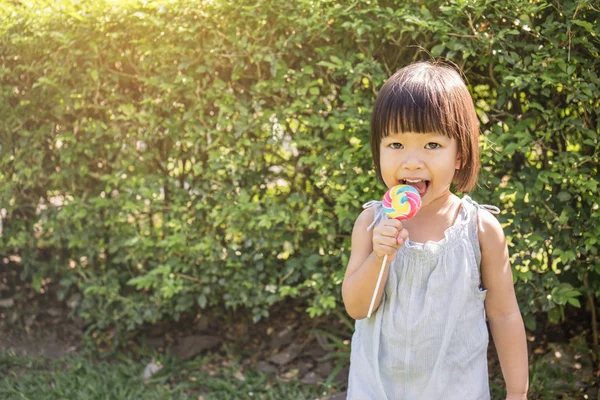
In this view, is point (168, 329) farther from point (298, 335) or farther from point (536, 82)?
point (536, 82)

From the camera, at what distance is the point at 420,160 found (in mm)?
2293

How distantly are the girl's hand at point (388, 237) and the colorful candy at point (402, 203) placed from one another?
2cm

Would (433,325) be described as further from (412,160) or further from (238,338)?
(238,338)

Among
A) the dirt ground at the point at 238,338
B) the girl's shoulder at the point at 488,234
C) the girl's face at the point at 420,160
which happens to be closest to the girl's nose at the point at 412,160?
the girl's face at the point at 420,160

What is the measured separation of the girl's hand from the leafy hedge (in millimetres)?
1420

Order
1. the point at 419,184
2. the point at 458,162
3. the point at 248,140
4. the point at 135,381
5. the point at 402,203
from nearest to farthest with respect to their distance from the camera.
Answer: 1. the point at 402,203
2. the point at 419,184
3. the point at 458,162
4. the point at 248,140
5. the point at 135,381

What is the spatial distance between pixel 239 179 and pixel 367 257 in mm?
1915

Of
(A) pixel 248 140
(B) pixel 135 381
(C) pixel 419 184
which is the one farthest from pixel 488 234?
(B) pixel 135 381

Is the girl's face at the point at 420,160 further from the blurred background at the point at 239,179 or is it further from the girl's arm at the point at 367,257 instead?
the blurred background at the point at 239,179

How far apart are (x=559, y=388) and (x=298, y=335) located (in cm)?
148

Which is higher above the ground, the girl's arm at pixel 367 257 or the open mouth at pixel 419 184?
the open mouth at pixel 419 184

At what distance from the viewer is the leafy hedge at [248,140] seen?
3.52m

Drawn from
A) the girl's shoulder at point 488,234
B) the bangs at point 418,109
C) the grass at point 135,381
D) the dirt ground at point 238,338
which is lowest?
the grass at point 135,381

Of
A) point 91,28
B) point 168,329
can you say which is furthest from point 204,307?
point 91,28
